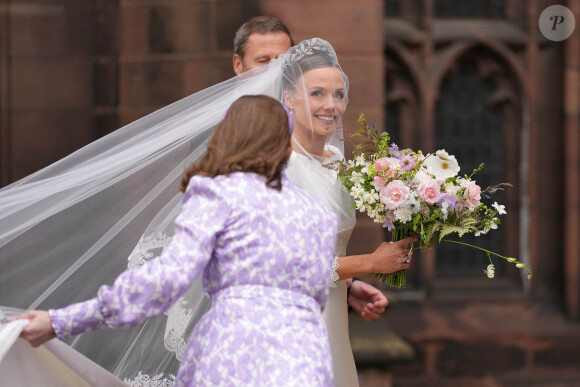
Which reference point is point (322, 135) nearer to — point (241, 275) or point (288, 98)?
point (288, 98)

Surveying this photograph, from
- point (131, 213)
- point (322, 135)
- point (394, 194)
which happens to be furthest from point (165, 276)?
point (322, 135)

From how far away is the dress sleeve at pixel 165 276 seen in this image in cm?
222

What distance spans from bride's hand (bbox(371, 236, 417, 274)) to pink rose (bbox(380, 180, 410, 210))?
18 centimetres

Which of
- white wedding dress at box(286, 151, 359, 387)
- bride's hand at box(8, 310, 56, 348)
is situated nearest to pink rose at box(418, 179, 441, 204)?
white wedding dress at box(286, 151, 359, 387)

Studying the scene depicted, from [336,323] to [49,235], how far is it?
43.9 inches

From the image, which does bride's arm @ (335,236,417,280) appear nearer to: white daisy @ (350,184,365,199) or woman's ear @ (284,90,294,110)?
white daisy @ (350,184,365,199)

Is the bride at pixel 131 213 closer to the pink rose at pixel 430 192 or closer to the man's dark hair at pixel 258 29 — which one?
the pink rose at pixel 430 192

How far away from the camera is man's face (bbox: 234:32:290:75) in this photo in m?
3.56

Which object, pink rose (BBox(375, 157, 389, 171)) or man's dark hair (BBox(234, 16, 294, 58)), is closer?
pink rose (BBox(375, 157, 389, 171))

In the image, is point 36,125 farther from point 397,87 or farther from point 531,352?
point 531,352

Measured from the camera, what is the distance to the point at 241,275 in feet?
7.54

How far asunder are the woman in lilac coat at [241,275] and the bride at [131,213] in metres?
0.69

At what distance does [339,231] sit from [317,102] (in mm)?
492

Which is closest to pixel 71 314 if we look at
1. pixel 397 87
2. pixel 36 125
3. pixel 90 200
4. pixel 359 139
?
pixel 90 200
